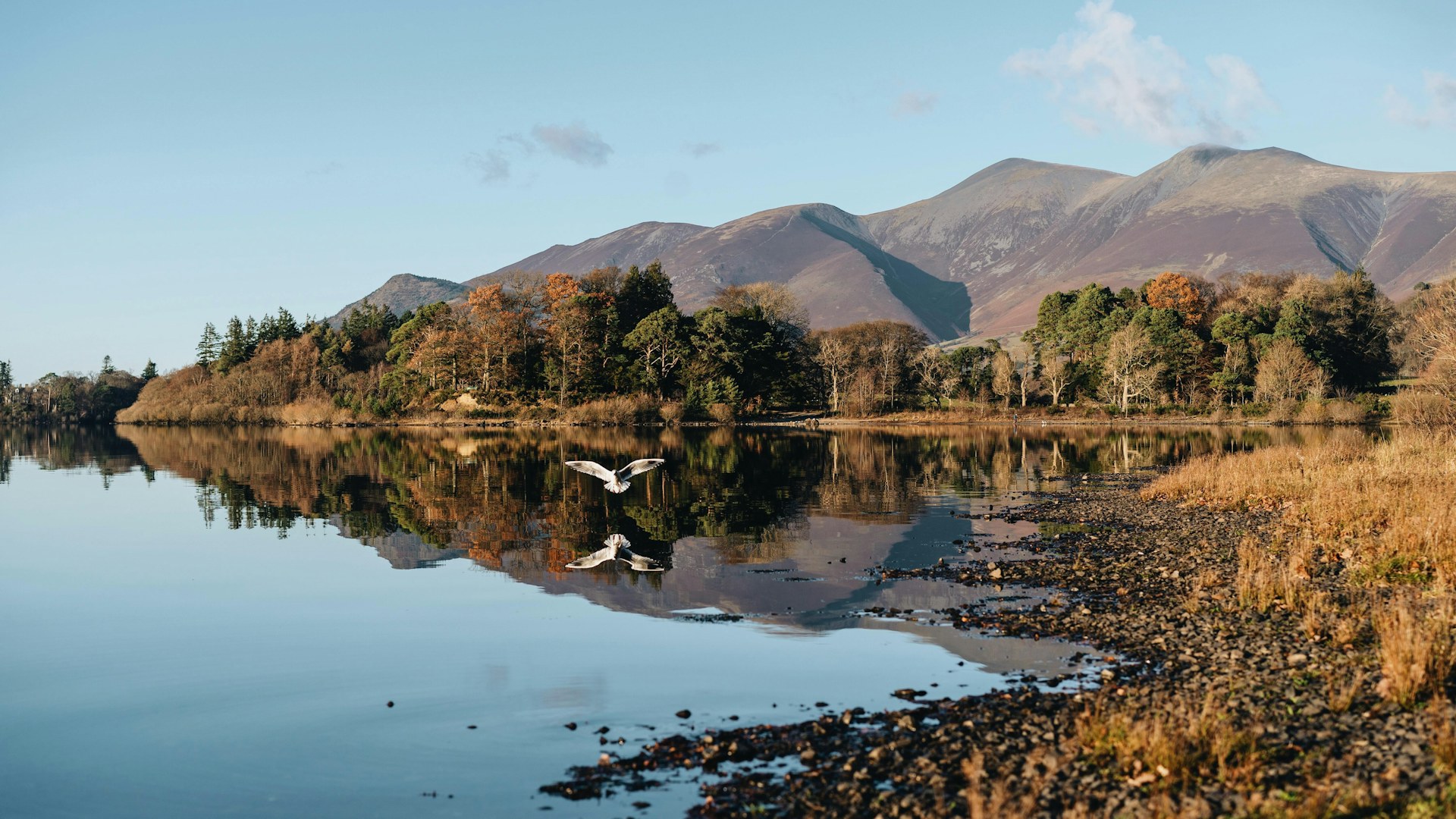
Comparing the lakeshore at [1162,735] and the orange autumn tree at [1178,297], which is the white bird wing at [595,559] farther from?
the orange autumn tree at [1178,297]

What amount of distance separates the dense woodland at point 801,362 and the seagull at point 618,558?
77.3 metres

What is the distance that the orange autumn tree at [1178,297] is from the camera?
117 meters

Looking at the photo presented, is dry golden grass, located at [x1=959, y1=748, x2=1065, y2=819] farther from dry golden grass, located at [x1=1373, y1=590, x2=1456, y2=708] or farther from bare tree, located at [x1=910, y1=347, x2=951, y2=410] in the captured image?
bare tree, located at [x1=910, y1=347, x2=951, y2=410]

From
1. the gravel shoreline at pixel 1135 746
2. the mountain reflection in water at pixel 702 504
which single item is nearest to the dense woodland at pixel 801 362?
the mountain reflection in water at pixel 702 504

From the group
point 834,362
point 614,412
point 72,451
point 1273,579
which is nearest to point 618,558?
point 1273,579

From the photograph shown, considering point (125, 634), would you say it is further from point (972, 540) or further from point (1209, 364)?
point (1209, 364)

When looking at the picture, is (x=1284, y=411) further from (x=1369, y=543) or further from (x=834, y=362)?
(x=1369, y=543)

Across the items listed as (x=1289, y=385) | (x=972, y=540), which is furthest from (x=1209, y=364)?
(x=972, y=540)

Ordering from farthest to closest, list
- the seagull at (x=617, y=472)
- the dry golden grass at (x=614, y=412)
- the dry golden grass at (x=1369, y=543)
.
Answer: the dry golden grass at (x=614, y=412) < the seagull at (x=617, y=472) < the dry golden grass at (x=1369, y=543)

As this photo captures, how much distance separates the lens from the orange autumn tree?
383ft

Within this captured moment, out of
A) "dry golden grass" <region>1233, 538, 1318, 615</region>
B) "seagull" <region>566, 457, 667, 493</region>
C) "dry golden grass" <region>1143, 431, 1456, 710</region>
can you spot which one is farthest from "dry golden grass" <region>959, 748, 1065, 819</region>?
"seagull" <region>566, 457, 667, 493</region>

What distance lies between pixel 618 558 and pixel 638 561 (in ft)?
2.72

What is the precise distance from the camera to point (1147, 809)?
8.50 meters

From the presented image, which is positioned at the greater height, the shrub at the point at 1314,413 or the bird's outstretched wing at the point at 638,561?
the shrub at the point at 1314,413
